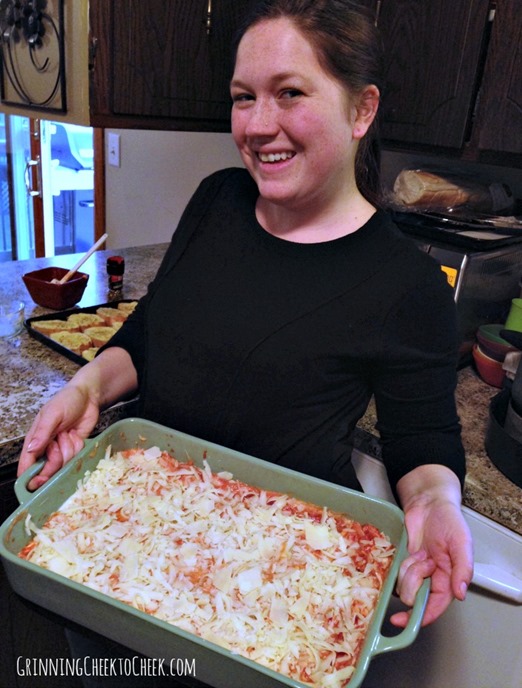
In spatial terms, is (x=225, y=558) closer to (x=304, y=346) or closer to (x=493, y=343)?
(x=304, y=346)

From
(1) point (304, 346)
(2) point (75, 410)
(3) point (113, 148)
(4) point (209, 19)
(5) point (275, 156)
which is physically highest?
(4) point (209, 19)

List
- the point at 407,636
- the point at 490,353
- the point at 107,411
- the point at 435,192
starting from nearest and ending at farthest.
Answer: the point at 407,636, the point at 107,411, the point at 490,353, the point at 435,192

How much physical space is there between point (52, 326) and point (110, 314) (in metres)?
0.16

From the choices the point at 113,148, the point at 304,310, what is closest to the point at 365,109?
the point at 304,310

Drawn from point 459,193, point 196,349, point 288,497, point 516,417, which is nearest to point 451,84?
point 459,193

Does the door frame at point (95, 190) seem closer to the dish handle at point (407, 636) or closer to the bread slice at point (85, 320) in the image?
the bread slice at point (85, 320)

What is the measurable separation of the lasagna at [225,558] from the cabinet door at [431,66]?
878 mm

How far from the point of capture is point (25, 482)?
0.73m

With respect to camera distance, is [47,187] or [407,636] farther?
[47,187]

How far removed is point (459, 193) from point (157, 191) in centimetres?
151

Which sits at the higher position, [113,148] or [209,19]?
[209,19]

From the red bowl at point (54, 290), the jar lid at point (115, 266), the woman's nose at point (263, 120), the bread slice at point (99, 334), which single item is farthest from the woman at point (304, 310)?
the jar lid at point (115, 266)

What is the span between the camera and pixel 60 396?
822 millimetres

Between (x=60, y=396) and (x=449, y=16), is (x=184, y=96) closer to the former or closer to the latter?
(x=449, y=16)
